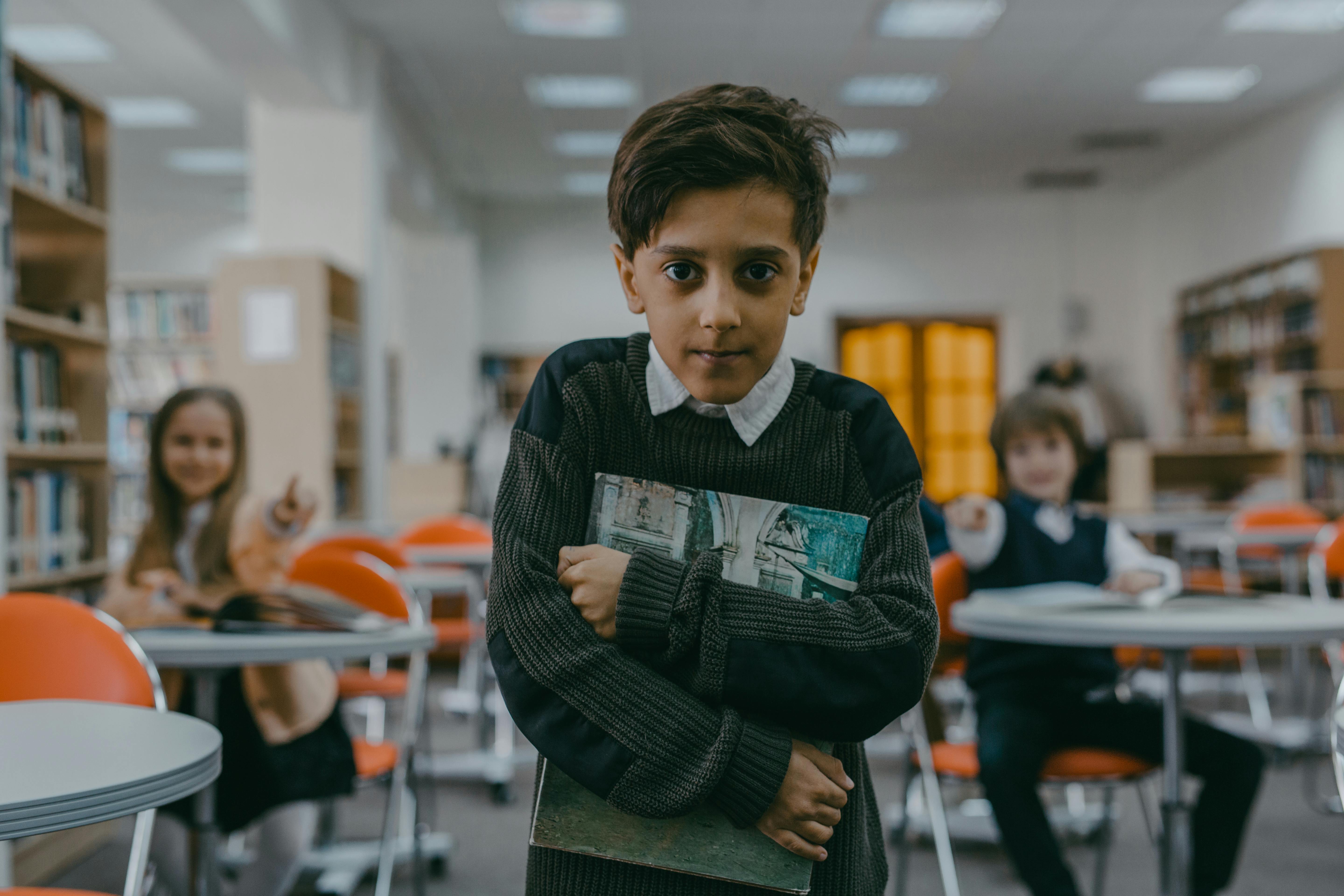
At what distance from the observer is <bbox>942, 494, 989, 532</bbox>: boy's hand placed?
1.87 meters

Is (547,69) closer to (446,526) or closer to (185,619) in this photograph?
(446,526)

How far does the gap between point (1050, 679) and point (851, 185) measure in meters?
7.61

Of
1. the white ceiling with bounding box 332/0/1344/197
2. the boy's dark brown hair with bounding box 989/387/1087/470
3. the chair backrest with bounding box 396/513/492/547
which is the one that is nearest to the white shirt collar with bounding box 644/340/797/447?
the boy's dark brown hair with bounding box 989/387/1087/470

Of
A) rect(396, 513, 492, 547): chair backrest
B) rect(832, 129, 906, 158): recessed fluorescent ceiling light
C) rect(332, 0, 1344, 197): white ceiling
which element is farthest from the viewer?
rect(832, 129, 906, 158): recessed fluorescent ceiling light

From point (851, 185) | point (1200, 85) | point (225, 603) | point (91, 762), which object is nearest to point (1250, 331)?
point (1200, 85)

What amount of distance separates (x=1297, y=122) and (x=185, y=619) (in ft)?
25.2

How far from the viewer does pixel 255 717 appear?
189cm

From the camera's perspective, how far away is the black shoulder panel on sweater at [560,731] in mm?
733

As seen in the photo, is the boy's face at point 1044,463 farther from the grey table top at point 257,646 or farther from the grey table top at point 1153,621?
the grey table top at point 257,646

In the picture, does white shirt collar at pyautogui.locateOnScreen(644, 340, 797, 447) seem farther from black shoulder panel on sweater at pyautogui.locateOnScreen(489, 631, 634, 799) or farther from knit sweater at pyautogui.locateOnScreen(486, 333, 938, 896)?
black shoulder panel on sweater at pyautogui.locateOnScreen(489, 631, 634, 799)

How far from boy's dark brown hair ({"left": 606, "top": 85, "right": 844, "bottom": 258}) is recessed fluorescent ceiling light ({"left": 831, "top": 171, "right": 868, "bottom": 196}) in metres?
7.99

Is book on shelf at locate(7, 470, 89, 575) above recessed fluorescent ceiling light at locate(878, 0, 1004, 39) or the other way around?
the other way around

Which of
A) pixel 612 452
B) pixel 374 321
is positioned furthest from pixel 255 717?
pixel 374 321

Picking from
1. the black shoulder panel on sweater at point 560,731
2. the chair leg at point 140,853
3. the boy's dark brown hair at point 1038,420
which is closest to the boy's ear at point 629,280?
the black shoulder panel on sweater at point 560,731
